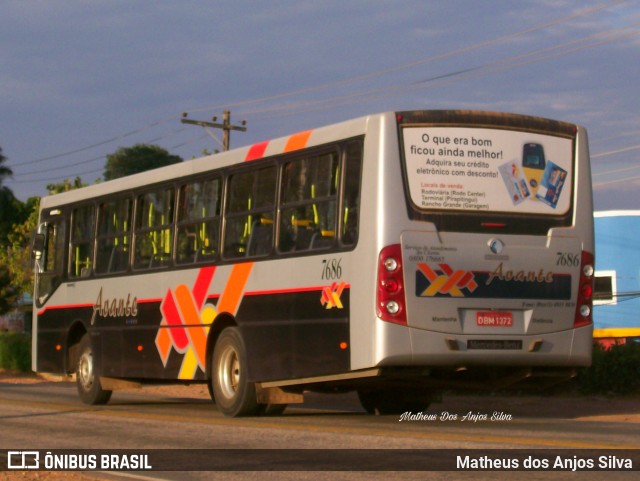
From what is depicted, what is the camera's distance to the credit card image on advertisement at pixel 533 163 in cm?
1356

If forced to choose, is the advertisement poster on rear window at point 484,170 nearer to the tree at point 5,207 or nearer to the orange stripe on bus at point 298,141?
the orange stripe on bus at point 298,141

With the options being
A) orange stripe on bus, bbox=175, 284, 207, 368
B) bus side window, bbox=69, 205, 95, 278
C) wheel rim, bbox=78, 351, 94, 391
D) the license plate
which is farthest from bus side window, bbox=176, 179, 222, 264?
the license plate

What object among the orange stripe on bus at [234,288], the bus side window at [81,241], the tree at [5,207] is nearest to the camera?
the orange stripe on bus at [234,288]

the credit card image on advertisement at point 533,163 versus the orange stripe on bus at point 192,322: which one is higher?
the credit card image on advertisement at point 533,163

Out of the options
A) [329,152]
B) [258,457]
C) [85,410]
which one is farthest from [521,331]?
[85,410]

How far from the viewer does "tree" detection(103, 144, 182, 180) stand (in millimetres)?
106188

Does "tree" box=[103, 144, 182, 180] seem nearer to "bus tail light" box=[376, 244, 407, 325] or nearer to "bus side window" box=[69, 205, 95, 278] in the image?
"bus side window" box=[69, 205, 95, 278]

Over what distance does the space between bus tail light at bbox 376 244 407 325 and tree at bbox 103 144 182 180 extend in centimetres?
9351

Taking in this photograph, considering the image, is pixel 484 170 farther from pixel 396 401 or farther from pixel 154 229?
pixel 154 229

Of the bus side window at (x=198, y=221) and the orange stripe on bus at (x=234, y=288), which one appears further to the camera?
the bus side window at (x=198, y=221)

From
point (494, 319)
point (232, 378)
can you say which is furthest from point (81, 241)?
point (494, 319)

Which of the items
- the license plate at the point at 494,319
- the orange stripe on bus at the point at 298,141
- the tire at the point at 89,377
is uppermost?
the orange stripe on bus at the point at 298,141

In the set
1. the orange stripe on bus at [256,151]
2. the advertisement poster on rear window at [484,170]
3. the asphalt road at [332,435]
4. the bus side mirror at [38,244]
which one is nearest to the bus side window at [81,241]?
the bus side mirror at [38,244]

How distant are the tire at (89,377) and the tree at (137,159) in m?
86.5
